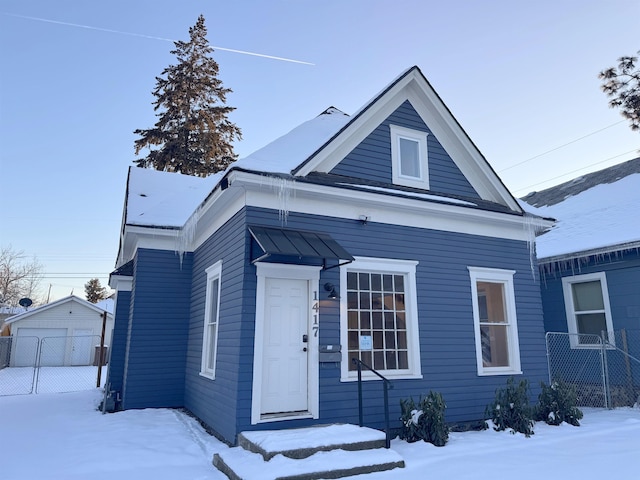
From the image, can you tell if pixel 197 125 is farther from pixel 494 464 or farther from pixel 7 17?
pixel 494 464

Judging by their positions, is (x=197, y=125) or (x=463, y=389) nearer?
(x=463, y=389)

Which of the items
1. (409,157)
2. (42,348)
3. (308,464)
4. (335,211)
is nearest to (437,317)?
(335,211)

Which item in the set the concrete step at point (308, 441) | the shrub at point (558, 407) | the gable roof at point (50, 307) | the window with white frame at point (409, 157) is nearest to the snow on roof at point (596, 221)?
the window with white frame at point (409, 157)

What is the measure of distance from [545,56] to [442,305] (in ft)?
21.2

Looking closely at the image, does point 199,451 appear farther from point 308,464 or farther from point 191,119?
point 191,119

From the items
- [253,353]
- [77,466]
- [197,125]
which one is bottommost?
[77,466]

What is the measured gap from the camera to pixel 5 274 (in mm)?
38312

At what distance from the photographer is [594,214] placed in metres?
11.0

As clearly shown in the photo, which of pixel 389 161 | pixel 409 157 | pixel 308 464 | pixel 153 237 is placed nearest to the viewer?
pixel 308 464

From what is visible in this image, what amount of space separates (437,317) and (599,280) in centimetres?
545

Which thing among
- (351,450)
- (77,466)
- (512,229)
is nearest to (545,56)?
(512,229)

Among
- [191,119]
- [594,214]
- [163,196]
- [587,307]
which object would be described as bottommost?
[587,307]

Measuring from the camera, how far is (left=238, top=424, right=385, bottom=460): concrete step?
4.35 m

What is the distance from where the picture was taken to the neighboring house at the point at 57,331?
73.9ft
